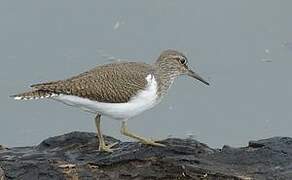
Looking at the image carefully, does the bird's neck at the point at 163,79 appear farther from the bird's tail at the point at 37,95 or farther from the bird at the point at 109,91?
the bird's tail at the point at 37,95

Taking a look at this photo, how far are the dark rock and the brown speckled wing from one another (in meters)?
0.51

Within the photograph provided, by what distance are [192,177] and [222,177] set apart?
0.24 meters

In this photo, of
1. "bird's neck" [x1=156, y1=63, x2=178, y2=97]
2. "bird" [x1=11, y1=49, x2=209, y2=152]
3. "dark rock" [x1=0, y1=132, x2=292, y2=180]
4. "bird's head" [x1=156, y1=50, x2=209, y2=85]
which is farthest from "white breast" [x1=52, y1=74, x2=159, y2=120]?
"bird's head" [x1=156, y1=50, x2=209, y2=85]

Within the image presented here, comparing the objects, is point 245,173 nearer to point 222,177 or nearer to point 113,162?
point 222,177

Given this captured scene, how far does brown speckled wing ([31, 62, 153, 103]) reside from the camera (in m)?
6.12

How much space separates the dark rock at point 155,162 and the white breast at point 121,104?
331mm

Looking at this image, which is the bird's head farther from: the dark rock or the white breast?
the dark rock

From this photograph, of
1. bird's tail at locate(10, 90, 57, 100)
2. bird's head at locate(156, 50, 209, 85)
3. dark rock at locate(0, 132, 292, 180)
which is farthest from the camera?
bird's head at locate(156, 50, 209, 85)

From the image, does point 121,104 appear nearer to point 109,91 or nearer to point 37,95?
point 109,91

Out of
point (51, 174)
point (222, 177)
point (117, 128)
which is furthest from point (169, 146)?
point (117, 128)

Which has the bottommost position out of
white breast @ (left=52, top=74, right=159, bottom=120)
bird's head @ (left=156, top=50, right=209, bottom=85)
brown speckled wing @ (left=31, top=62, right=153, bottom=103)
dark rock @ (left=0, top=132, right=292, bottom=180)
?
dark rock @ (left=0, top=132, right=292, bottom=180)

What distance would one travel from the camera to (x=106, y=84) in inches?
247

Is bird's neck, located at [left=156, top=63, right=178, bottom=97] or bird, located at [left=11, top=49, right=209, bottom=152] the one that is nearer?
bird, located at [left=11, top=49, right=209, bottom=152]

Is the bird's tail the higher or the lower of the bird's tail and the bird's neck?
the lower
